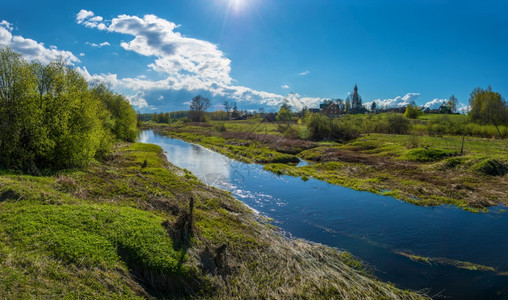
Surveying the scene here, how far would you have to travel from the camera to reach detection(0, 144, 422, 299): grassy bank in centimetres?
759

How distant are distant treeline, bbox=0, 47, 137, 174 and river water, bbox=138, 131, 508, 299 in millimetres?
13605

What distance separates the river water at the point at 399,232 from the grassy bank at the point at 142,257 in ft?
5.96

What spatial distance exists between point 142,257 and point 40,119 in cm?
1527

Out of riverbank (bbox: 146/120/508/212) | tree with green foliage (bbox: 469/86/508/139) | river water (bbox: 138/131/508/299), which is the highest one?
tree with green foliage (bbox: 469/86/508/139)

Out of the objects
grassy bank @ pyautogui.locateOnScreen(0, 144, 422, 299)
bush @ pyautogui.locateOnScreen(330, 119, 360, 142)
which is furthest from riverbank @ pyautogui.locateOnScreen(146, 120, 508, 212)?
bush @ pyautogui.locateOnScreen(330, 119, 360, 142)

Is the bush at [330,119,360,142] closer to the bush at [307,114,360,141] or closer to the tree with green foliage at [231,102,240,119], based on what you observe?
the bush at [307,114,360,141]

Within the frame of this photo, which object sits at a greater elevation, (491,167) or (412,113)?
(412,113)

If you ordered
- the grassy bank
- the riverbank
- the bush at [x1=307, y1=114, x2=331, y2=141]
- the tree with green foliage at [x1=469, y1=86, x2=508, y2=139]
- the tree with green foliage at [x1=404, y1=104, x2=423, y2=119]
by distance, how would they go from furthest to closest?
the tree with green foliage at [x1=404, y1=104, x2=423, y2=119], the bush at [x1=307, y1=114, x2=331, y2=141], the tree with green foliage at [x1=469, y1=86, x2=508, y2=139], the riverbank, the grassy bank

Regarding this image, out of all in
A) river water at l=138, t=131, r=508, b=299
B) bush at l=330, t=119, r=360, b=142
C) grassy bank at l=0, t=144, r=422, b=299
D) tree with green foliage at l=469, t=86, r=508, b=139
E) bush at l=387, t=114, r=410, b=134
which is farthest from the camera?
bush at l=387, t=114, r=410, b=134

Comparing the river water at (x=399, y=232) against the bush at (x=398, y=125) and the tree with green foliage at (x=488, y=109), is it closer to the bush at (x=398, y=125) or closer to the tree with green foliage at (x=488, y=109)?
the tree with green foliage at (x=488, y=109)

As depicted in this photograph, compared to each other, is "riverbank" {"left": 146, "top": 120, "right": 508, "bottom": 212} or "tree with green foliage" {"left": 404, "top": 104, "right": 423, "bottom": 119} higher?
"tree with green foliage" {"left": 404, "top": 104, "right": 423, "bottom": 119}

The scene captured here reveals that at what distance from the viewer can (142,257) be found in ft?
30.0

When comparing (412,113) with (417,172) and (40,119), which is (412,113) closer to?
(417,172)

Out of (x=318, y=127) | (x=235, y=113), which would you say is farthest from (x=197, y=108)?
(x=318, y=127)
